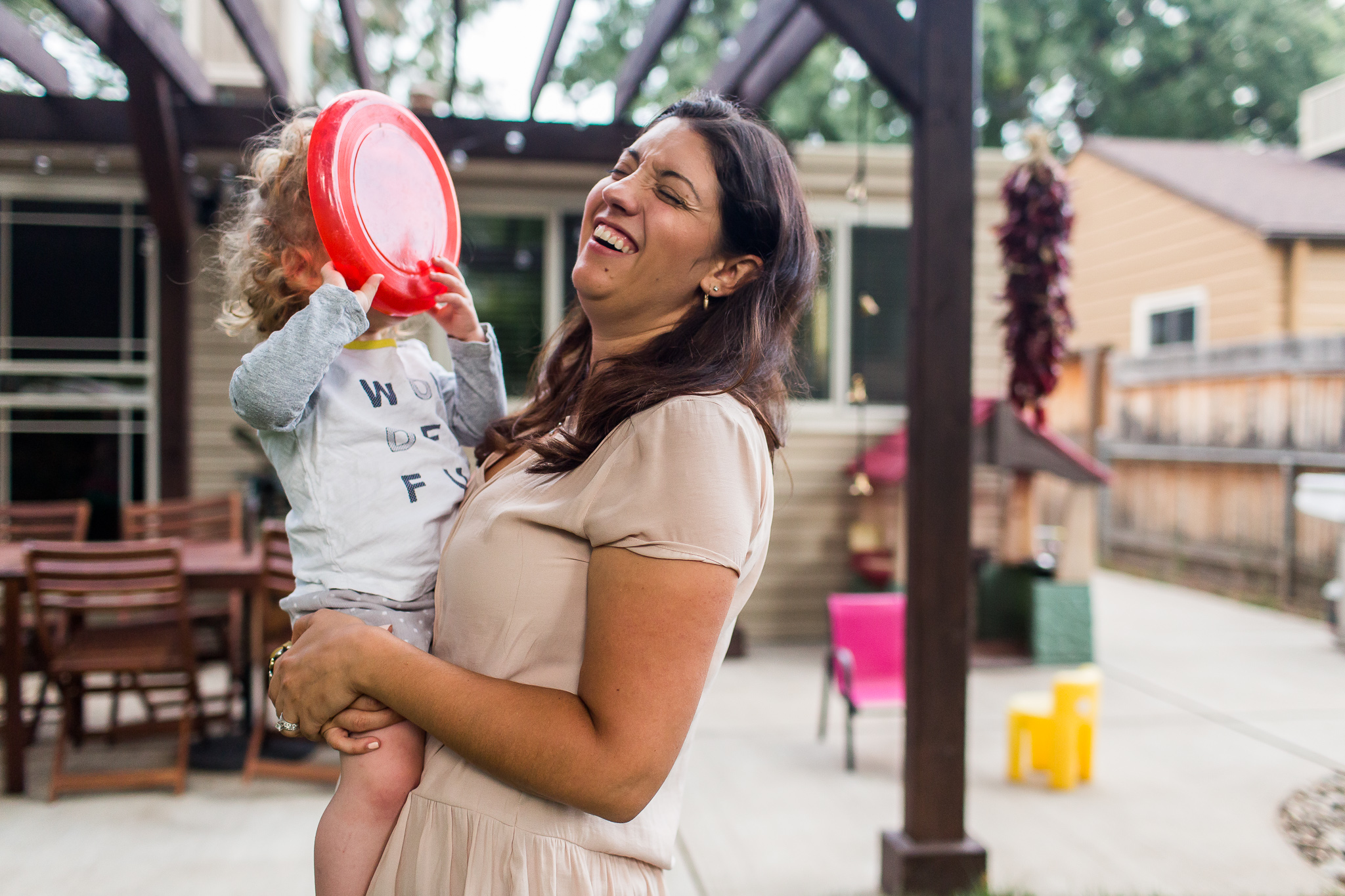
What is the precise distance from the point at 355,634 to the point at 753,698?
4377 mm

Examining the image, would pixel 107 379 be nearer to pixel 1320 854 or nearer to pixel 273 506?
pixel 273 506

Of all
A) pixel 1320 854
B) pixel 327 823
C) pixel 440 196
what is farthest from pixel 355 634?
pixel 1320 854

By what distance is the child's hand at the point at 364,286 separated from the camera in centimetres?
116

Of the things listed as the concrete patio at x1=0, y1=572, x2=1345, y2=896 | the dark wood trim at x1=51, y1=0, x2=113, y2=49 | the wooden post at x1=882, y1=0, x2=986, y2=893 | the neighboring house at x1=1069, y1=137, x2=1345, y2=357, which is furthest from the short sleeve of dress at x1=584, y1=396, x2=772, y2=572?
the neighboring house at x1=1069, y1=137, x2=1345, y2=357

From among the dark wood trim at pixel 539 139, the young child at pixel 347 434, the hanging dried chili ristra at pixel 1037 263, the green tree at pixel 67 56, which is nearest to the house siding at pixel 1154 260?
the hanging dried chili ristra at pixel 1037 263

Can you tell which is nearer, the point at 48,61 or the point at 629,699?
the point at 629,699

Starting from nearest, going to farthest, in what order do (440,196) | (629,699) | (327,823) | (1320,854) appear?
(629,699) → (327,823) → (440,196) → (1320,854)

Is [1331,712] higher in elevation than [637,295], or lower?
lower

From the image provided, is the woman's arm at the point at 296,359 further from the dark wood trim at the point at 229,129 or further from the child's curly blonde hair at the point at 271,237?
the dark wood trim at the point at 229,129

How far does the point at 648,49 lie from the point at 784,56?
65cm

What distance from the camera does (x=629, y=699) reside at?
0.92 m

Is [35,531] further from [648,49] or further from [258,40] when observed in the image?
[648,49]

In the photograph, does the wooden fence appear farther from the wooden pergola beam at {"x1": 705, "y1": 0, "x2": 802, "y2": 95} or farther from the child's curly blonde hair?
the child's curly blonde hair

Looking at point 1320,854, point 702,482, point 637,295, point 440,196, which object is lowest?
point 1320,854
